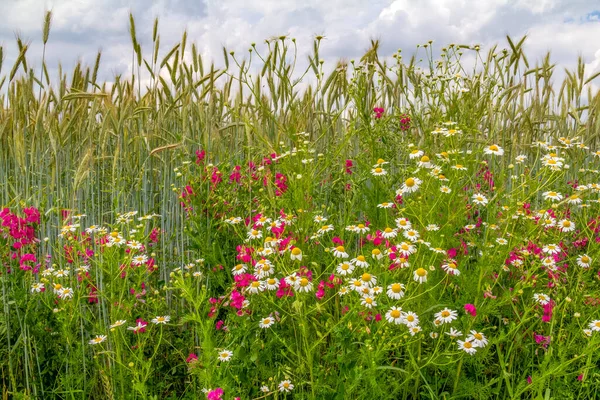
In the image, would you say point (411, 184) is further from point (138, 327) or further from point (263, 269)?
point (138, 327)

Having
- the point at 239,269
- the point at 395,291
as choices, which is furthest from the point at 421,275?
the point at 239,269

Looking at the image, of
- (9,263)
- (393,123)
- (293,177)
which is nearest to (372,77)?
(393,123)

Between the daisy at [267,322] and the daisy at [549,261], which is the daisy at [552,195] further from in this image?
the daisy at [267,322]

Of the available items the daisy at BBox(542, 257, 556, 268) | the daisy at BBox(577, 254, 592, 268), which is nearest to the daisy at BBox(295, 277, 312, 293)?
the daisy at BBox(542, 257, 556, 268)

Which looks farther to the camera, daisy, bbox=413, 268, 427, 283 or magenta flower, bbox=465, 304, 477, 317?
magenta flower, bbox=465, 304, 477, 317

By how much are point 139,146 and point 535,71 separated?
2313mm

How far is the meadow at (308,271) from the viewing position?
169 centimetres

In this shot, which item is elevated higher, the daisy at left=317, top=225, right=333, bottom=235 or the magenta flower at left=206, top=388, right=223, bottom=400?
the daisy at left=317, top=225, right=333, bottom=235

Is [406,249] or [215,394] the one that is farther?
[406,249]

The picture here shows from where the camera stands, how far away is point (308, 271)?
1811mm

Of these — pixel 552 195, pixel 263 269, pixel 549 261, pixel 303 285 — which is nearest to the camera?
pixel 303 285

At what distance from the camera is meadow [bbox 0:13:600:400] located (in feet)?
5.53

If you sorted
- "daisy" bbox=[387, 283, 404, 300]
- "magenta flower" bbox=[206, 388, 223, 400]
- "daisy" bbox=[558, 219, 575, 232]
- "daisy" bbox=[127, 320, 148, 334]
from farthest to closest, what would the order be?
1. "daisy" bbox=[558, 219, 575, 232]
2. "daisy" bbox=[127, 320, 148, 334]
3. "daisy" bbox=[387, 283, 404, 300]
4. "magenta flower" bbox=[206, 388, 223, 400]

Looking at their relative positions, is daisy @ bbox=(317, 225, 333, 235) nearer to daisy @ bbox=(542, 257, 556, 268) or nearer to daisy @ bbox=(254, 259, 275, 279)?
daisy @ bbox=(254, 259, 275, 279)
